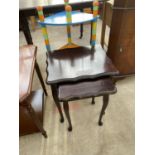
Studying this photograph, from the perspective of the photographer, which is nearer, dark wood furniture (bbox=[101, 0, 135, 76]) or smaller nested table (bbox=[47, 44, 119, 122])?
smaller nested table (bbox=[47, 44, 119, 122])

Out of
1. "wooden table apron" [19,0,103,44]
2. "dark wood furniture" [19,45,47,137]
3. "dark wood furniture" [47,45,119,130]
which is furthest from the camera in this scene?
"wooden table apron" [19,0,103,44]

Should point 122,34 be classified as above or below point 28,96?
above

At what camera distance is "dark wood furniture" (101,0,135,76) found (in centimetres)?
117

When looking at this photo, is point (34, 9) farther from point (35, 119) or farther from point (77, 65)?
point (35, 119)

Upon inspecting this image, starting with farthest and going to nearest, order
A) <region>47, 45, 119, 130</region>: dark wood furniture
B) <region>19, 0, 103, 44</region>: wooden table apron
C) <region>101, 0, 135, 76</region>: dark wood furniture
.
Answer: <region>19, 0, 103, 44</region>: wooden table apron → <region>101, 0, 135, 76</region>: dark wood furniture → <region>47, 45, 119, 130</region>: dark wood furniture

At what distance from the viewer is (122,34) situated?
1.31 m

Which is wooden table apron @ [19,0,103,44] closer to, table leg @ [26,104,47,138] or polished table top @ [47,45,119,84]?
polished table top @ [47,45,119,84]

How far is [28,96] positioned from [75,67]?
39 centimetres

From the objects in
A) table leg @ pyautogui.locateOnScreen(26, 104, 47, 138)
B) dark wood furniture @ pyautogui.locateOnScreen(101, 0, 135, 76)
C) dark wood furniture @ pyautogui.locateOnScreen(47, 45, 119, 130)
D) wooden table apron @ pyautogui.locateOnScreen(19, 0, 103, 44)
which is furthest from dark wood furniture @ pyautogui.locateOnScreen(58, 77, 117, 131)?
wooden table apron @ pyautogui.locateOnScreen(19, 0, 103, 44)

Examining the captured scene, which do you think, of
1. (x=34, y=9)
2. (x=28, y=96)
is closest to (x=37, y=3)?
(x=34, y=9)

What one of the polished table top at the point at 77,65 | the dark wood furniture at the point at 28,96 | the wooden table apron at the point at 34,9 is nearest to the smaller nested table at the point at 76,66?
the polished table top at the point at 77,65

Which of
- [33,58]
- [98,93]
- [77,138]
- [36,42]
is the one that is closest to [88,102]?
[77,138]
